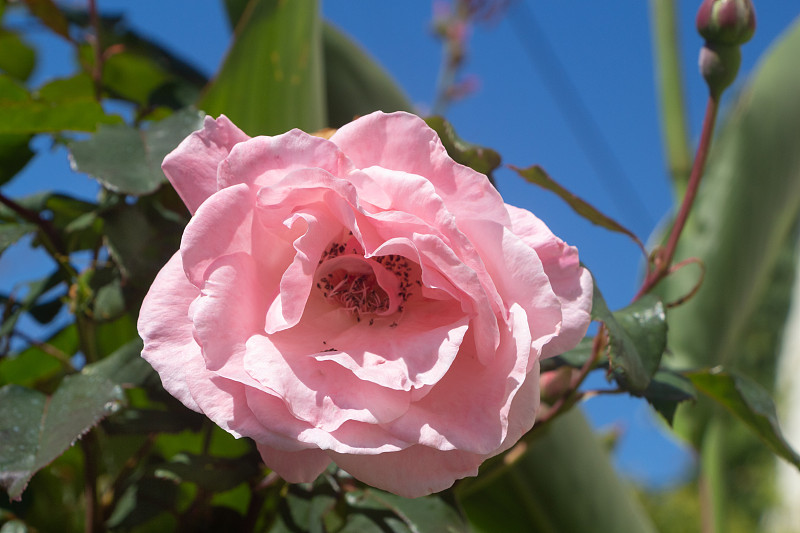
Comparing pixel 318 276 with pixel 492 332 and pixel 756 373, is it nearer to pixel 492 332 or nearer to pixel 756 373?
pixel 492 332

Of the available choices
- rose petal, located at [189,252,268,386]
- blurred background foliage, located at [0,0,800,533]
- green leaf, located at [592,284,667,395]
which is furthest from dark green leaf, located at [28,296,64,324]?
green leaf, located at [592,284,667,395]

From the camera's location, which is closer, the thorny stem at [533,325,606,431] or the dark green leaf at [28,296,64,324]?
the thorny stem at [533,325,606,431]

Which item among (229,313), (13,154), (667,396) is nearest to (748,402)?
(667,396)

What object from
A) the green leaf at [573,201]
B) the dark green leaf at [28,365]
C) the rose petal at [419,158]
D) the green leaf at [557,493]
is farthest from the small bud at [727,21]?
the dark green leaf at [28,365]

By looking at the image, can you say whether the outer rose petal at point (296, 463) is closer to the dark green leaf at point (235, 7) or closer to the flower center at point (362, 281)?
the flower center at point (362, 281)

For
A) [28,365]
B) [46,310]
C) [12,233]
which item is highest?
[12,233]

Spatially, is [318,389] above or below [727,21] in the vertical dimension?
below

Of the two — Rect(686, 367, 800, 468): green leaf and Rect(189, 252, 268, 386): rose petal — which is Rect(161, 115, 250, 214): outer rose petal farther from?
Rect(686, 367, 800, 468): green leaf

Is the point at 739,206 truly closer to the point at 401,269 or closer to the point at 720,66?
the point at 720,66
